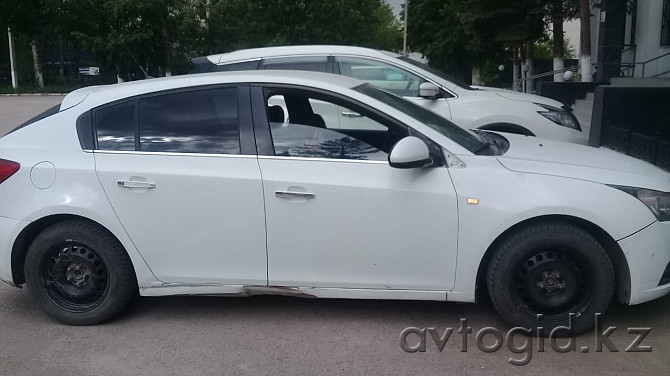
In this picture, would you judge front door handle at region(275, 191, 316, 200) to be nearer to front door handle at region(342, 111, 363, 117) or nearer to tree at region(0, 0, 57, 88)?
front door handle at region(342, 111, 363, 117)

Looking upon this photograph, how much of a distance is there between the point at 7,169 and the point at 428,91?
4.49m

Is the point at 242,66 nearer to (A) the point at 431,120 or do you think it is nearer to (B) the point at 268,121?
(B) the point at 268,121

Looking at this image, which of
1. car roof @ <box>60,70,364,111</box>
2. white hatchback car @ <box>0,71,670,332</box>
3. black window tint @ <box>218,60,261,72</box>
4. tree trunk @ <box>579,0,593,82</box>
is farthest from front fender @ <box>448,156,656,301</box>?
tree trunk @ <box>579,0,593,82</box>

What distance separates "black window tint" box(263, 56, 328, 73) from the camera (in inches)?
317

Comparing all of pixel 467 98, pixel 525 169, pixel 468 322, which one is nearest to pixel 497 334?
pixel 468 322

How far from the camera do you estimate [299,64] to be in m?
8.09

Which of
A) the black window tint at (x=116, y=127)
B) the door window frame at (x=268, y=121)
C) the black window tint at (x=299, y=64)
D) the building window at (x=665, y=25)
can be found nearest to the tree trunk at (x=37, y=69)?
the building window at (x=665, y=25)

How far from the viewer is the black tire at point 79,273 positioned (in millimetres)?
4566

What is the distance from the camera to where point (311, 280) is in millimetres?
4465

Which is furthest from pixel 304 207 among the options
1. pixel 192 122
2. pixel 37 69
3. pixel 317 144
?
pixel 37 69

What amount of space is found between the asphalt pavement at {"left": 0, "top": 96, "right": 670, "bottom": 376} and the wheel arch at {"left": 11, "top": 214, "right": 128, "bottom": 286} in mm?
398

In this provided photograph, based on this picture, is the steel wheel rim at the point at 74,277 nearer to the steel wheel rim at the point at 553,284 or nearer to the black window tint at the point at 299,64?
the steel wheel rim at the point at 553,284

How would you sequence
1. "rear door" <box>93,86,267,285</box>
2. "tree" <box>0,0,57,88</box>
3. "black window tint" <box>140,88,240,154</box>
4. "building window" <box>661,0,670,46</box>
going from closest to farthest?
1. "rear door" <box>93,86,267,285</box>
2. "black window tint" <box>140,88,240,154</box>
3. "building window" <box>661,0,670,46</box>
4. "tree" <box>0,0,57,88</box>

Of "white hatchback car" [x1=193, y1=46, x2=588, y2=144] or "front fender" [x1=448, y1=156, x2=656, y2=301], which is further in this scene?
"white hatchback car" [x1=193, y1=46, x2=588, y2=144]
